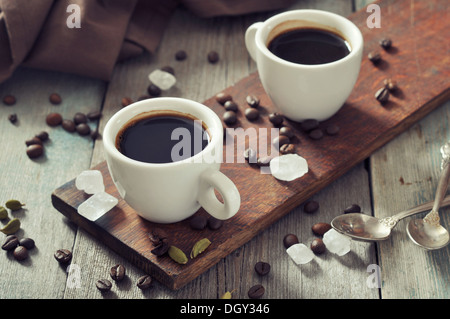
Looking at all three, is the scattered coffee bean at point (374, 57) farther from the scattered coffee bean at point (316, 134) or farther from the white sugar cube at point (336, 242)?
the white sugar cube at point (336, 242)

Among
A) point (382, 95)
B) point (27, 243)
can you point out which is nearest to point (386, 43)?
point (382, 95)

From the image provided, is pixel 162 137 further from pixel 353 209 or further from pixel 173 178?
pixel 353 209

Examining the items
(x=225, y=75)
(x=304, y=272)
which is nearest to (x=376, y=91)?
(x=225, y=75)

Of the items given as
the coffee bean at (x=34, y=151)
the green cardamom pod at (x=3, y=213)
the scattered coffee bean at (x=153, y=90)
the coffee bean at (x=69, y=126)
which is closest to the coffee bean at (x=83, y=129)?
the coffee bean at (x=69, y=126)

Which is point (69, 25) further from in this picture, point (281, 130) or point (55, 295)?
point (55, 295)

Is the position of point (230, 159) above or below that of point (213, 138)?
below

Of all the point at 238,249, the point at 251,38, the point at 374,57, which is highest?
the point at 251,38
